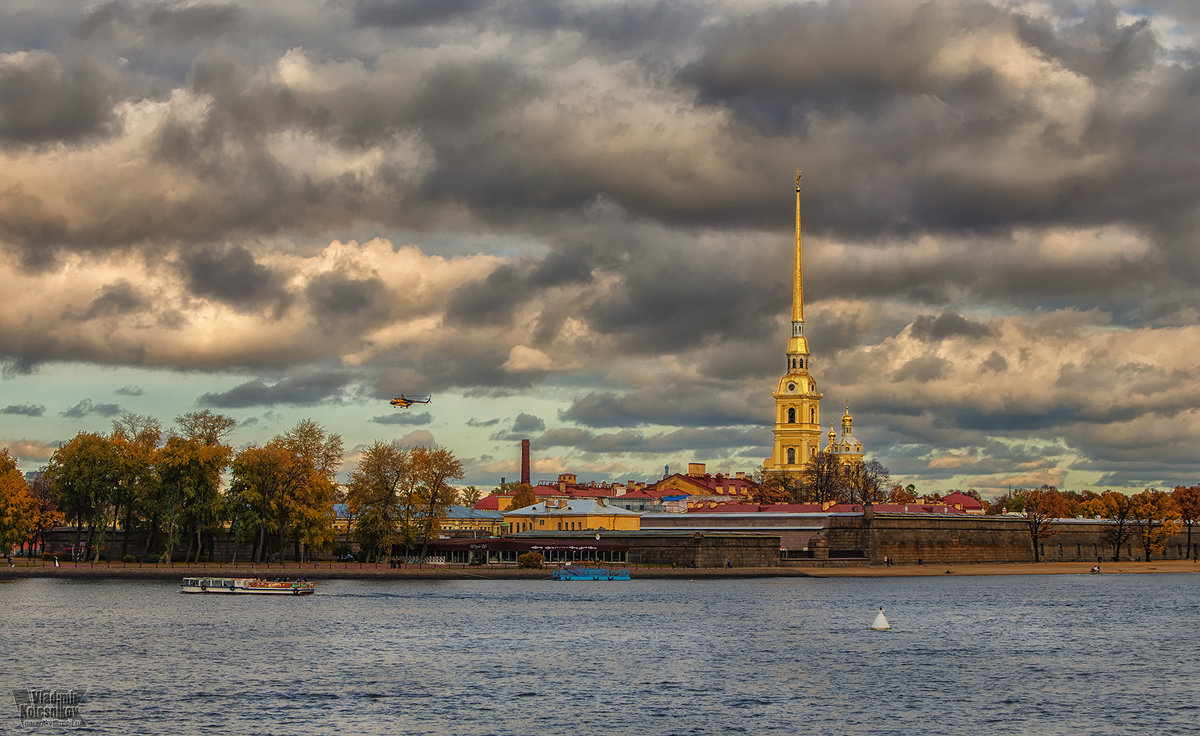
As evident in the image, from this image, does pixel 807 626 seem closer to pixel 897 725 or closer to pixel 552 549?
pixel 897 725

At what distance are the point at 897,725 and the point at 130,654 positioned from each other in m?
30.8

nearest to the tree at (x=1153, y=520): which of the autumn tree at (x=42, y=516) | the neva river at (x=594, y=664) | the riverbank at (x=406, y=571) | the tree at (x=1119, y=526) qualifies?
the tree at (x=1119, y=526)

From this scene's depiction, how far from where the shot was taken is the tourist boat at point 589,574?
378 ft

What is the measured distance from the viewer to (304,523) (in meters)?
109

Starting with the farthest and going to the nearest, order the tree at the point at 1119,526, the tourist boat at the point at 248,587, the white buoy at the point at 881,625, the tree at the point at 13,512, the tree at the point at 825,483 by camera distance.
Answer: the tree at the point at 825,483, the tree at the point at 1119,526, the tree at the point at 13,512, the tourist boat at the point at 248,587, the white buoy at the point at 881,625

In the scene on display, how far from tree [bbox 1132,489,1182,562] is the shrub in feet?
251

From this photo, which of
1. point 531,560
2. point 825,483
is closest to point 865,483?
point 825,483

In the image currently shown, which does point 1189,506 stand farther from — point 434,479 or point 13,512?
point 13,512

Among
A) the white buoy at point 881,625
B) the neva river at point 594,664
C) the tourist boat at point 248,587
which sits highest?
the tourist boat at point 248,587

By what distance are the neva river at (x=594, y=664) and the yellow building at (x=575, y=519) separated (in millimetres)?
45592

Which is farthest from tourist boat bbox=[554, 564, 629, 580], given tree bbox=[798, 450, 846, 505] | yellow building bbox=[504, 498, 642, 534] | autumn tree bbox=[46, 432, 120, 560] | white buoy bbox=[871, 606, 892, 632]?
tree bbox=[798, 450, 846, 505]

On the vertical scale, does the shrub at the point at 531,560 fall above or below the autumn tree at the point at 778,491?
below

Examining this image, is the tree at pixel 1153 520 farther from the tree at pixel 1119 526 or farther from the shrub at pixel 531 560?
the shrub at pixel 531 560

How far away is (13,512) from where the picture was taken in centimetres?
10138
